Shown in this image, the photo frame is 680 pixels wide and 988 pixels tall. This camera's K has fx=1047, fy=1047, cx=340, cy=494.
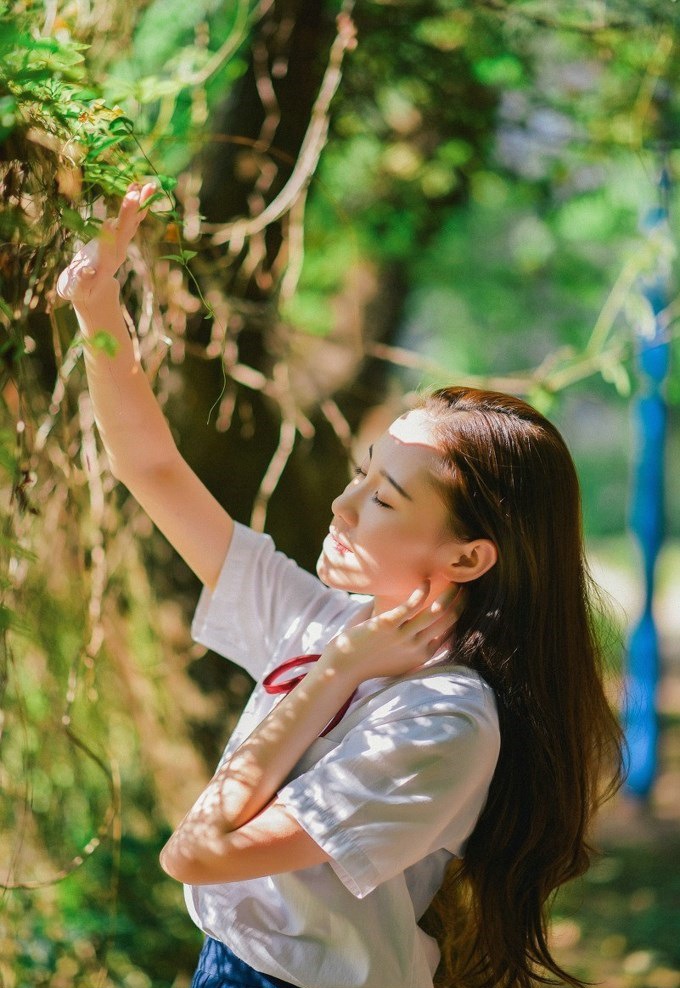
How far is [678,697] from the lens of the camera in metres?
7.05

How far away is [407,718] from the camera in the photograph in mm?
1251

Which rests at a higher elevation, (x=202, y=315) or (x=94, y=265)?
(x=94, y=265)

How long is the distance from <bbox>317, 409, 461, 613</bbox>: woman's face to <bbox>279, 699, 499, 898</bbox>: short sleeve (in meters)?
0.19

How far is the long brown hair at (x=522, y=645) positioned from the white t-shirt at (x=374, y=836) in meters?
0.05

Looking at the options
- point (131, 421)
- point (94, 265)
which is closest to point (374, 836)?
point (131, 421)

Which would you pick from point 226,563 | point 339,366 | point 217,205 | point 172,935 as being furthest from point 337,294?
point 226,563

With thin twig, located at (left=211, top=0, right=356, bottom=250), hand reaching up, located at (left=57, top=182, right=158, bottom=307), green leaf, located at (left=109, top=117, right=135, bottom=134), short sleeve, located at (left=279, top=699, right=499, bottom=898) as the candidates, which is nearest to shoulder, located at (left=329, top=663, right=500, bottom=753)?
short sleeve, located at (left=279, top=699, right=499, bottom=898)

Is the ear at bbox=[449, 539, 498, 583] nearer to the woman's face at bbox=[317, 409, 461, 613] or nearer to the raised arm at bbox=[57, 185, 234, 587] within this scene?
the woman's face at bbox=[317, 409, 461, 613]

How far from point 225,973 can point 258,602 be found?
0.52 meters

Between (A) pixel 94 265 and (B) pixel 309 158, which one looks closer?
(A) pixel 94 265

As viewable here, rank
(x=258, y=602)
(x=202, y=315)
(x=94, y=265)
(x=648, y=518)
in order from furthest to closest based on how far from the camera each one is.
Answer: (x=648, y=518)
(x=202, y=315)
(x=258, y=602)
(x=94, y=265)

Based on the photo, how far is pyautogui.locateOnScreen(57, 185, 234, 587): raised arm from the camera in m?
1.31

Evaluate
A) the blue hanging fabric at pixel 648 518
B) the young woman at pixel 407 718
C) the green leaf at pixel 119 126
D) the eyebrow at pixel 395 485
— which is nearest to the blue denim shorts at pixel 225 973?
the young woman at pixel 407 718

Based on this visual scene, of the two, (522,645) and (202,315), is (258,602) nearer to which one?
(522,645)
